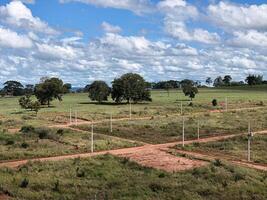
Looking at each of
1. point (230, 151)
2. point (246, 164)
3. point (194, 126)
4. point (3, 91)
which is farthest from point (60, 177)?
point (3, 91)

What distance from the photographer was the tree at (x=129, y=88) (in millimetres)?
77812

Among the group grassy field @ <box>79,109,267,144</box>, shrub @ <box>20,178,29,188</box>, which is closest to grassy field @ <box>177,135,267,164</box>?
grassy field @ <box>79,109,267,144</box>

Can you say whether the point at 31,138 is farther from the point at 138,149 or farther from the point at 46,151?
the point at 138,149

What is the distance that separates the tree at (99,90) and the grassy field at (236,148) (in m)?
44.6

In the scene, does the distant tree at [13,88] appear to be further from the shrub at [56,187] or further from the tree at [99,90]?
the shrub at [56,187]

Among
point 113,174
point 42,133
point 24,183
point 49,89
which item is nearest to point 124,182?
point 113,174

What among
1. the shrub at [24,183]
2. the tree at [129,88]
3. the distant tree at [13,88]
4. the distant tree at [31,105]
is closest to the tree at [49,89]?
the distant tree at [31,105]

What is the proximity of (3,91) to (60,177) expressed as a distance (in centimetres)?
11312

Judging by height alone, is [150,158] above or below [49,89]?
below

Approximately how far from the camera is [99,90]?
82.3m

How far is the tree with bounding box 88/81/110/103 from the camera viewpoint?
3203 inches

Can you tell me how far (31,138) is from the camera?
122ft

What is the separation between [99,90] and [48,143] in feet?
155

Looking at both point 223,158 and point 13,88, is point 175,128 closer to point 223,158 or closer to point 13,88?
point 223,158
